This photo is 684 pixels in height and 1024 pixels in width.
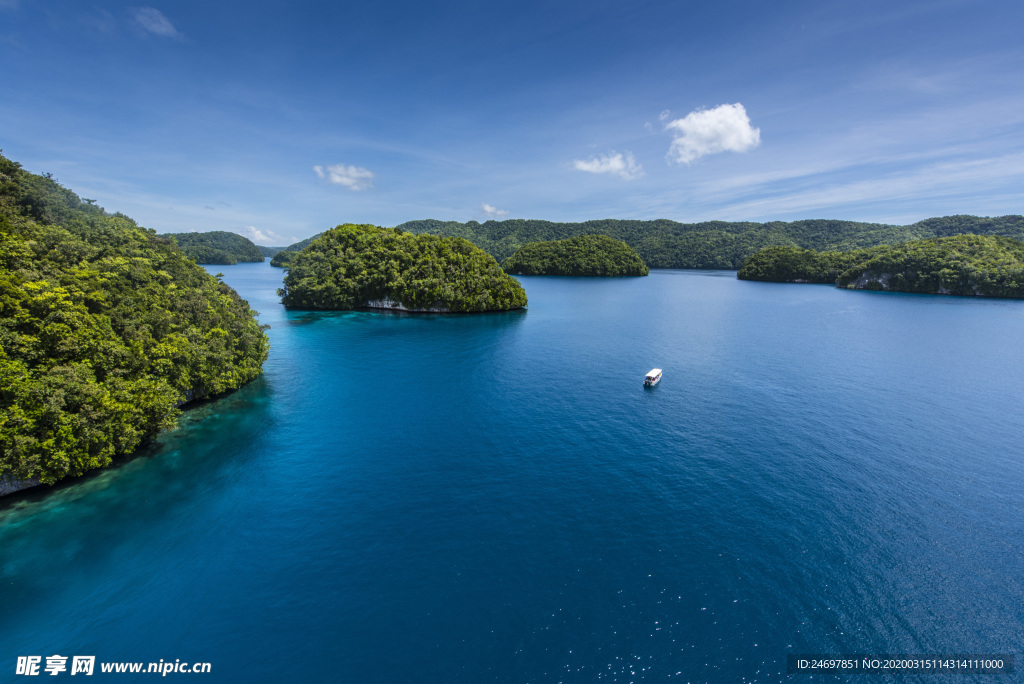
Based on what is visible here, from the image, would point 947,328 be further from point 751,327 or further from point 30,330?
point 30,330

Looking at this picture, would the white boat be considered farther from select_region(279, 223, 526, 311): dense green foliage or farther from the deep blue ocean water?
select_region(279, 223, 526, 311): dense green foliage

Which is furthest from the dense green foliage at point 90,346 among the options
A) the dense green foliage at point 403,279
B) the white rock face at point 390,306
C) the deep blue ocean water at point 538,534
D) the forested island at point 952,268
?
the forested island at point 952,268

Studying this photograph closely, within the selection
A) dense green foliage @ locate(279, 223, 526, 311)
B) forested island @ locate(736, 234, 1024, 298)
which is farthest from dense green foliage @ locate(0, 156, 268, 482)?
forested island @ locate(736, 234, 1024, 298)

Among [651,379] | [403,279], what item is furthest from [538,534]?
[403,279]

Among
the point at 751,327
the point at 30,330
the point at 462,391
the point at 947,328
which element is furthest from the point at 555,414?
the point at 947,328

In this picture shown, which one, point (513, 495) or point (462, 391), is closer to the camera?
point (513, 495)

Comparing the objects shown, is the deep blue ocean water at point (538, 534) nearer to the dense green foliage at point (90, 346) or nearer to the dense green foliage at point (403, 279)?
the dense green foliage at point (90, 346)

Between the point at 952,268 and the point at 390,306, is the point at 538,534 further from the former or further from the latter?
the point at 952,268
